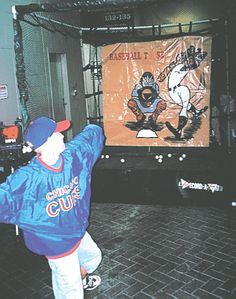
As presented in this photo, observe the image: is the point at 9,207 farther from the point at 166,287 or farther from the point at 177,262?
the point at 177,262

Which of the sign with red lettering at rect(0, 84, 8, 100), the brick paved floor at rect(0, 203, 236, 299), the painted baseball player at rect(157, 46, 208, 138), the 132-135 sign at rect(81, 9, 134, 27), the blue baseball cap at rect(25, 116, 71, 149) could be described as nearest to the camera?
the blue baseball cap at rect(25, 116, 71, 149)

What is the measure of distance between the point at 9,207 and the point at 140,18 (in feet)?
25.1

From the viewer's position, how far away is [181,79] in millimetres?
5715

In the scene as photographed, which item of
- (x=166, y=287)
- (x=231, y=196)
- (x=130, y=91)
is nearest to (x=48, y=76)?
(x=130, y=91)

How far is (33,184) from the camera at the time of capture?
253 centimetres

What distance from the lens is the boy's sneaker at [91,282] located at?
11.2ft

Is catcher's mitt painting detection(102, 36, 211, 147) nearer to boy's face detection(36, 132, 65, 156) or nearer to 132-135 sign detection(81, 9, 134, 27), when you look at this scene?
132-135 sign detection(81, 9, 134, 27)

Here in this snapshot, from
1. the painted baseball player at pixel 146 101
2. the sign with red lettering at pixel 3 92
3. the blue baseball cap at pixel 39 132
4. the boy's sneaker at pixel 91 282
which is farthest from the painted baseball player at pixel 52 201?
the sign with red lettering at pixel 3 92

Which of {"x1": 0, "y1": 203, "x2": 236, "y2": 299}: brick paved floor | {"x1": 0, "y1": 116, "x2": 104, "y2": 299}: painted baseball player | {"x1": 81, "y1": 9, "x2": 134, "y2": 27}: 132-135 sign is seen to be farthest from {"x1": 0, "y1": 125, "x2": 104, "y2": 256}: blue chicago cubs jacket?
{"x1": 81, "y1": 9, "x2": 134, "y2": 27}: 132-135 sign

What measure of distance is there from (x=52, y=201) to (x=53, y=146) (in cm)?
40

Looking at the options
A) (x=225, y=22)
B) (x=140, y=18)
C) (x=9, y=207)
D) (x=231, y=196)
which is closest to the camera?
(x=9, y=207)

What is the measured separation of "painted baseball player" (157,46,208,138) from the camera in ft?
18.5

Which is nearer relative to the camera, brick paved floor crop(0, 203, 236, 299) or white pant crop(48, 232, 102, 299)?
white pant crop(48, 232, 102, 299)

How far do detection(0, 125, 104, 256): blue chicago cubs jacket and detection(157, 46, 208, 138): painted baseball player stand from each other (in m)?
3.20
